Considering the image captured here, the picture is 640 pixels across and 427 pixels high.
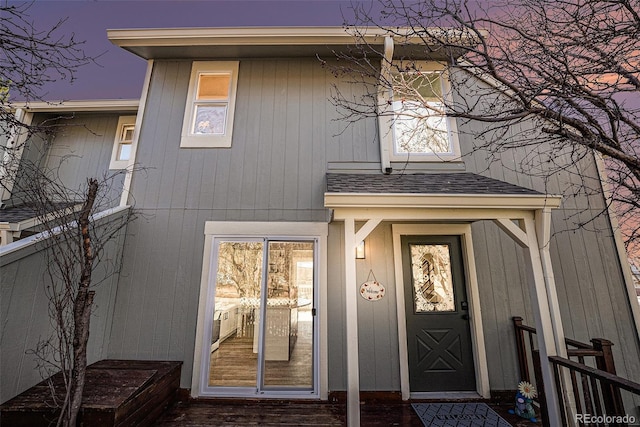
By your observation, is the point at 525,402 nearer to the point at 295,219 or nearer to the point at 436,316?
the point at 436,316

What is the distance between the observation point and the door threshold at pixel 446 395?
3.81 metres

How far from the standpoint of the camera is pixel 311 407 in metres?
3.58

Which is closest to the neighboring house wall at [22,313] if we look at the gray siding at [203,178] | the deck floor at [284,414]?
the gray siding at [203,178]

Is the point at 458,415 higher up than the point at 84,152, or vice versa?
the point at 84,152

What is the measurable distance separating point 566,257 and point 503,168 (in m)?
1.56

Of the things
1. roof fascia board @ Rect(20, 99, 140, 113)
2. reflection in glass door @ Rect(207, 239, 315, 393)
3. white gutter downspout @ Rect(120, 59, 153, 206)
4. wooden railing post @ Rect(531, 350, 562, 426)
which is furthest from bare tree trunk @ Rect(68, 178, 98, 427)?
wooden railing post @ Rect(531, 350, 562, 426)

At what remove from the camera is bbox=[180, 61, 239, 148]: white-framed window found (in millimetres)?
4598

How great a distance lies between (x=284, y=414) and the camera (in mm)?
3408

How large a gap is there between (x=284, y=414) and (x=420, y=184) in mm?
3251

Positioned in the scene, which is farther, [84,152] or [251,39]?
[84,152]

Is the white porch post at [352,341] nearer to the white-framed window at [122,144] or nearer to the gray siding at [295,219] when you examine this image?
the gray siding at [295,219]

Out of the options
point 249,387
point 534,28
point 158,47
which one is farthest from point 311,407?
point 158,47

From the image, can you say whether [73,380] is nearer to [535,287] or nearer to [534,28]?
[535,287]

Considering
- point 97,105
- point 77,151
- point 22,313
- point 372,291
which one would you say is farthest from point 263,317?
point 97,105
